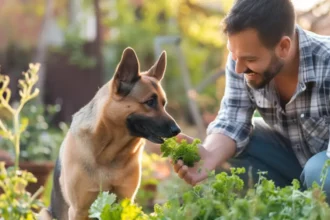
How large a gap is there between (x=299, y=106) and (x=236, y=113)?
0.39 m

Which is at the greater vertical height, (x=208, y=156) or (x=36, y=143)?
(x=208, y=156)

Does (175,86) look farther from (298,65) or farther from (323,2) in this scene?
(298,65)

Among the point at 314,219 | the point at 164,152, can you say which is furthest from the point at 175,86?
the point at 314,219

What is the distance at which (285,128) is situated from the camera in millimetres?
4363

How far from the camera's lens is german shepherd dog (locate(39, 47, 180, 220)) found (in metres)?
4.03

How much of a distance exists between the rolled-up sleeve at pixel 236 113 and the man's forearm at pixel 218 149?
2.0 inches

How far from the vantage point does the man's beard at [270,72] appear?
12.9ft

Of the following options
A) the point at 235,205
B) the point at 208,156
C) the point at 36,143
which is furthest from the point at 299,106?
the point at 36,143

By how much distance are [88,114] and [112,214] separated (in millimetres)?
1600

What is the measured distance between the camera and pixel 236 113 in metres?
4.39

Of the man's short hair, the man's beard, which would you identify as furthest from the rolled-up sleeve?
the man's short hair

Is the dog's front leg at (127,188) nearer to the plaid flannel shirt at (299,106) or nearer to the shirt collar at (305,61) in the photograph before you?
the plaid flannel shirt at (299,106)

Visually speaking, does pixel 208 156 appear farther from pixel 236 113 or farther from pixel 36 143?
pixel 36 143

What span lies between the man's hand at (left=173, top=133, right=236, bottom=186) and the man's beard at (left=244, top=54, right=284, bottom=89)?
0.40 meters
